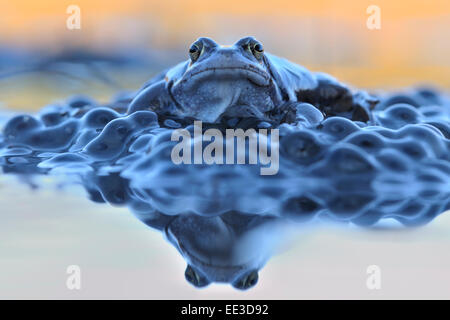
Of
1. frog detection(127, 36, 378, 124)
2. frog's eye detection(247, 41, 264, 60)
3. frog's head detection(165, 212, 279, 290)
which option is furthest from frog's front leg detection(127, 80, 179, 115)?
frog's head detection(165, 212, 279, 290)

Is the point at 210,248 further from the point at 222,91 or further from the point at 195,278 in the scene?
the point at 222,91

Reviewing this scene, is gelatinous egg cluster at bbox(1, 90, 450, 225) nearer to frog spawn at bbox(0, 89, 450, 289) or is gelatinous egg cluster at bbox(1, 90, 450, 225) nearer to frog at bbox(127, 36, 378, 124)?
frog spawn at bbox(0, 89, 450, 289)

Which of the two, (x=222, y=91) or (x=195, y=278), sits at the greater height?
(x=222, y=91)

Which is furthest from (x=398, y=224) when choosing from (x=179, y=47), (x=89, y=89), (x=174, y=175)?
(x=179, y=47)

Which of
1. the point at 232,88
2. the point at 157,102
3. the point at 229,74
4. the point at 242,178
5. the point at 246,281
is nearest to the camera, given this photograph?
the point at 246,281

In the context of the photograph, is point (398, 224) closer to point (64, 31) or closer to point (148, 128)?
point (148, 128)

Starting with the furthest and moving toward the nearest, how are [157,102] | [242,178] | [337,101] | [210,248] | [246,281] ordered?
[337,101]
[157,102]
[242,178]
[210,248]
[246,281]

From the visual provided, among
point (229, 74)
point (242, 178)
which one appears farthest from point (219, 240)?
point (229, 74)
